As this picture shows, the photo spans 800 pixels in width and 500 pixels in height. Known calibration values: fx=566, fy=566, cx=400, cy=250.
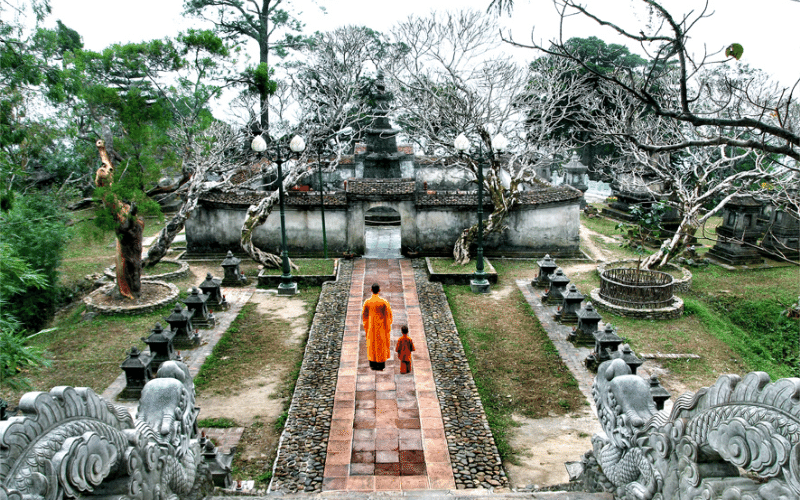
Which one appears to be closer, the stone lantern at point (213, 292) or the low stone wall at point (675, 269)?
the stone lantern at point (213, 292)

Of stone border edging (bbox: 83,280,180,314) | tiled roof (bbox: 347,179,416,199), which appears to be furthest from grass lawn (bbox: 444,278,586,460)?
stone border edging (bbox: 83,280,180,314)

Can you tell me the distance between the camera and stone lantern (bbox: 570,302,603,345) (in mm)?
10727

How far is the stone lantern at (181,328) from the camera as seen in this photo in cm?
1071

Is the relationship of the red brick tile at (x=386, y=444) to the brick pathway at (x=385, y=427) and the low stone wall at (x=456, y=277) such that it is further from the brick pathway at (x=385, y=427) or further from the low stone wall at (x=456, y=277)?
the low stone wall at (x=456, y=277)

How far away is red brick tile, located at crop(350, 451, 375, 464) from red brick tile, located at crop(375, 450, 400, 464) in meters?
0.06

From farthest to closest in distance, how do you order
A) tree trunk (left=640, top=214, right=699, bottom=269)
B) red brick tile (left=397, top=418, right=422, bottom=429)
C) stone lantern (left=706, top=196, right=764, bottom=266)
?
stone lantern (left=706, top=196, right=764, bottom=266) → tree trunk (left=640, top=214, right=699, bottom=269) → red brick tile (left=397, top=418, right=422, bottom=429)

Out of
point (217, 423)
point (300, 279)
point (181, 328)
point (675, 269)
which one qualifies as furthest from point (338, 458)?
point (675, 269)

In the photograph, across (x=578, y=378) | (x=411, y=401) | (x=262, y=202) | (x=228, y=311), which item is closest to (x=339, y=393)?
(x=411, y=401)

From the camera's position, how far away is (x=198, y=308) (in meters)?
11.7

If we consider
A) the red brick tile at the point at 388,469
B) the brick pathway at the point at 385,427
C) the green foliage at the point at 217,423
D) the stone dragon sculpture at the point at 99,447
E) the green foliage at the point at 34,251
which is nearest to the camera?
the stone dragon sculpture at the point at 99,447

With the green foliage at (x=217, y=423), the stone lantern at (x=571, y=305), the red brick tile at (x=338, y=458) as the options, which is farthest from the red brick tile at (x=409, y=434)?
the stone lantern at (x=571, y=305)

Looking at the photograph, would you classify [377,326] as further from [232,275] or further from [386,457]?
[232,275]

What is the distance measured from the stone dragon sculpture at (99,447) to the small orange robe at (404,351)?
4.16 meters

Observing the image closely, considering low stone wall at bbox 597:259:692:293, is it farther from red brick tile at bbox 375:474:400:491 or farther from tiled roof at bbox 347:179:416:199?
red brick tile at bbox 375:474:400:491
